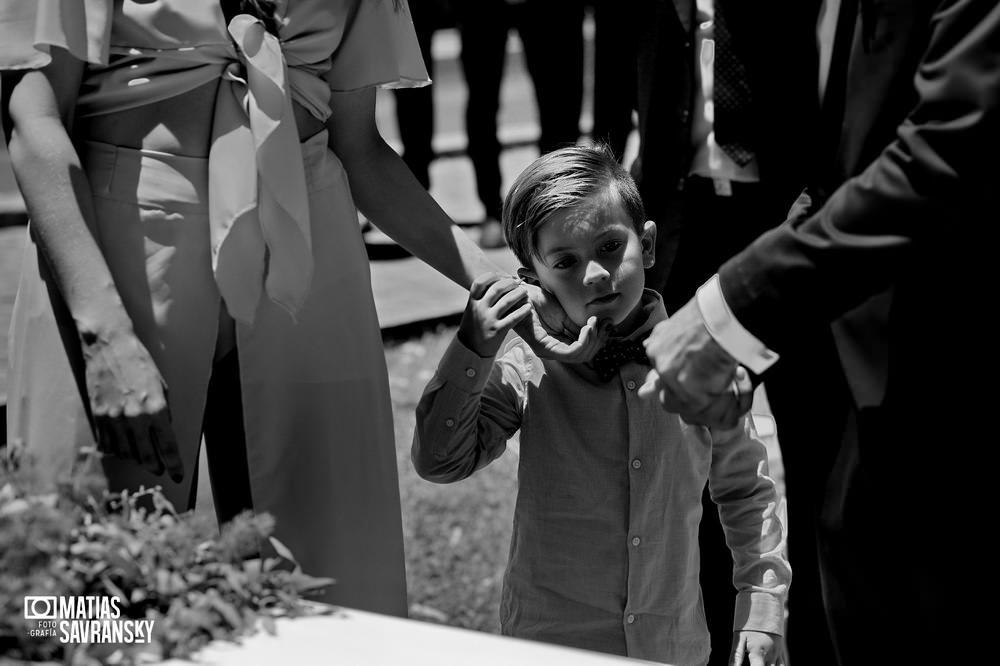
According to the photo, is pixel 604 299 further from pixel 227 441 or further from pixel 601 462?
pixel 227 441

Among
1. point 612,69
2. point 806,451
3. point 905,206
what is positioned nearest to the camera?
point 905,206

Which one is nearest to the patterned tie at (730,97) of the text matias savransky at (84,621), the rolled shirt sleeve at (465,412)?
the rolled shirt sleeve at (465,412)

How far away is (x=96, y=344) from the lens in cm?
200

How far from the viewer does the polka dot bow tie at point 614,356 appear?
8.10 ft

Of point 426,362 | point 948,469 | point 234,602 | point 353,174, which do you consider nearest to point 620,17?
point 426,362

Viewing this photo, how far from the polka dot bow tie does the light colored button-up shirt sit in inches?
0.6

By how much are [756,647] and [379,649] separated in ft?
3.26

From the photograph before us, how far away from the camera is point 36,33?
200 centimetres

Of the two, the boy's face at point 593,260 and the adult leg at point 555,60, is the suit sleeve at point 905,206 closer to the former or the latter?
the boy's face at point 593,260

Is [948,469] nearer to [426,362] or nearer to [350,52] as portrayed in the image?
[350,52]

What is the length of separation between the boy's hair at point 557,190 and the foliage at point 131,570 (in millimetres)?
877

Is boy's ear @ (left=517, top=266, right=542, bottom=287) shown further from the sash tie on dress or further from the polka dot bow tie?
the sash tie on dress

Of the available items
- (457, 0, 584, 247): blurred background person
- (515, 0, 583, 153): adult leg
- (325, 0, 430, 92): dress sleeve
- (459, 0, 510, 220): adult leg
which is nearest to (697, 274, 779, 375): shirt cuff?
(325, 0, 430, 92): dress sleeve

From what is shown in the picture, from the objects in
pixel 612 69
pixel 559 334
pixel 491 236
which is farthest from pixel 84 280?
pixel 491 236
